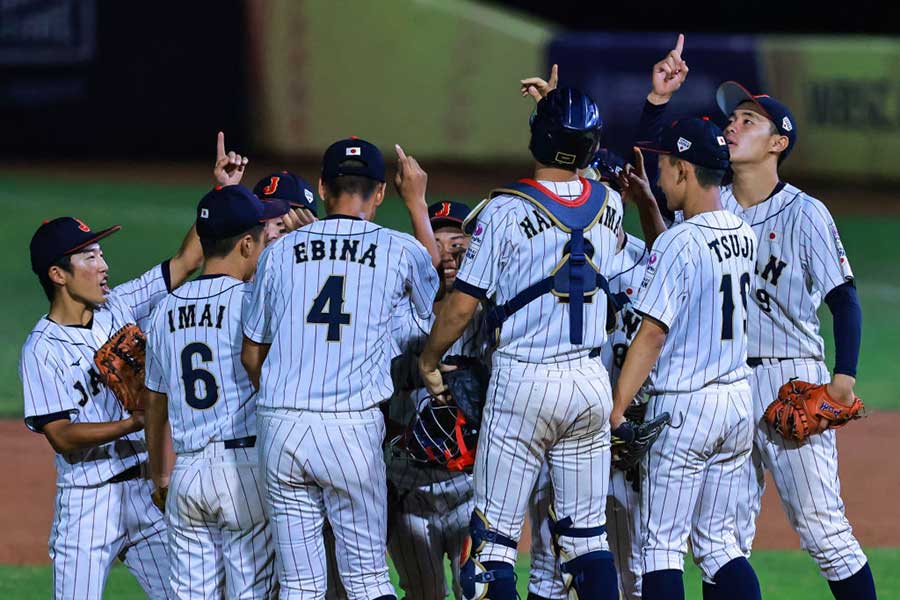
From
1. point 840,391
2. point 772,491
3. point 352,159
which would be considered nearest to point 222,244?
point 352,159

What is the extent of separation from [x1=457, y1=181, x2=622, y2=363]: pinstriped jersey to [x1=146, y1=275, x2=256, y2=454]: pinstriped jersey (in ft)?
2.94

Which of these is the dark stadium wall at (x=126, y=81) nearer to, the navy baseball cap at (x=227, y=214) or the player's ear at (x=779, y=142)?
the player's ear at (x=779, y=142)

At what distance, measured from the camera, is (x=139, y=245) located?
1410cm

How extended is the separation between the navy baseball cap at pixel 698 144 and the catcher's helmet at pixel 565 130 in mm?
446

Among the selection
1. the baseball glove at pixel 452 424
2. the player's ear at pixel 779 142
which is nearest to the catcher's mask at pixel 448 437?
the baseball glove at pixel 452 424

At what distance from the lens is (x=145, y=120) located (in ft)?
60.0

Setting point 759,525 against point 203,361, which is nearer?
point 203,361

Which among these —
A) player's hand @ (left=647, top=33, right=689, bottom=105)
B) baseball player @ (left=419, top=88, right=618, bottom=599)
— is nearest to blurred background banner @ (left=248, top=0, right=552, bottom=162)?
player's hand @ (left=647, top=33, right=689, bottom=105)

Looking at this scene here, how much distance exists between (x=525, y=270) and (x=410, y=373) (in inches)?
34.3

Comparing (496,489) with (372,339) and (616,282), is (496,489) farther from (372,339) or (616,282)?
(616,282)

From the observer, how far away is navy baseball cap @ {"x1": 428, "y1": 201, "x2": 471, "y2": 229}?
18.0ft

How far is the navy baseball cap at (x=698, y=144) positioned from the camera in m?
4.86

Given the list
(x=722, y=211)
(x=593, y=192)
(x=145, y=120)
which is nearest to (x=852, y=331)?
(x=722, y=211)

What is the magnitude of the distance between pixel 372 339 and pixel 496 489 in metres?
0.70
